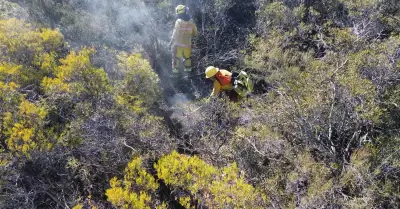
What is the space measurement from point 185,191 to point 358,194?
2528mm

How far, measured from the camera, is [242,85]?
628 centimetres

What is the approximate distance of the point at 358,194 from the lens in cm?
422

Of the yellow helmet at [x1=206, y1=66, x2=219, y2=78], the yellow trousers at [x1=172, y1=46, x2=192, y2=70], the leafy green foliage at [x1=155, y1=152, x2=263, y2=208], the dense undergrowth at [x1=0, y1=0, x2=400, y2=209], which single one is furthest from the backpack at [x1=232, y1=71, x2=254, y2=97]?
the leafy green foliage at [x1=155, y1=152, x2=263, y2=208]

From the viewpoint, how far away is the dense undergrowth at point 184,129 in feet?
14.3

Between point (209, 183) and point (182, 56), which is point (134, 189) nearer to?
point (209, 183)

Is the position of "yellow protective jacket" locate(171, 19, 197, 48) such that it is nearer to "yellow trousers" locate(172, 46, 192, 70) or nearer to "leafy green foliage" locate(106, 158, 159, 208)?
"yellow trousers" locate(172, 46, 192, 70)

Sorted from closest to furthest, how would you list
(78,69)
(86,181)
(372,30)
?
1. (86,181)
2. (78,69)
3. (372,30)

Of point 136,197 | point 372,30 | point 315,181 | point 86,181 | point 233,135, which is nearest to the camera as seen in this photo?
point 136,197

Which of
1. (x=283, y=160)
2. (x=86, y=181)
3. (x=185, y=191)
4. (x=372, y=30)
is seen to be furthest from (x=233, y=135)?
(x=372, y=30)

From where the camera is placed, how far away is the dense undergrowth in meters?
4.35

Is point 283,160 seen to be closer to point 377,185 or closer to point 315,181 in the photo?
point 315,181

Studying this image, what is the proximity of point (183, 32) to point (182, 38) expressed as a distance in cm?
Result: 16

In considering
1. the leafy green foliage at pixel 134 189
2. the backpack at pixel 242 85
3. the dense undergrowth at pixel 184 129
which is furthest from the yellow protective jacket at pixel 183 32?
the leafy green foliage at pixel 134 189

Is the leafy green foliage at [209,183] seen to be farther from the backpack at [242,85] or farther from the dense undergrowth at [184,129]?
the backpack at [242,85]
